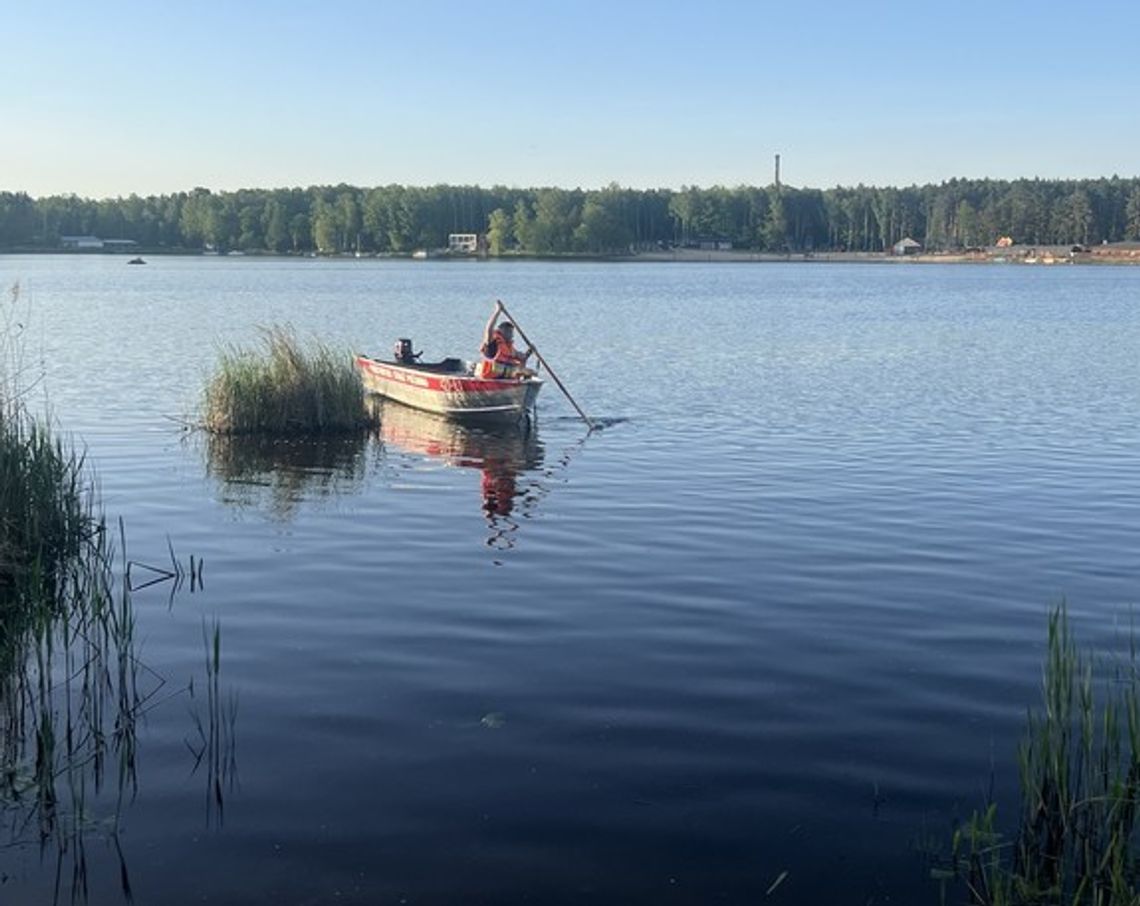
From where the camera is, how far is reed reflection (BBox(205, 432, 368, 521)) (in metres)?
16.6

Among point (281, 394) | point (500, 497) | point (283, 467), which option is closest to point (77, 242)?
point (281, 394)

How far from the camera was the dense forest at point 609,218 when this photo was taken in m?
181

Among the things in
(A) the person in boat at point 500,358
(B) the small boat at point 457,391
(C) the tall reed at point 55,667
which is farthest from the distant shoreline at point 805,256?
(C) the tall reed at point 55,667

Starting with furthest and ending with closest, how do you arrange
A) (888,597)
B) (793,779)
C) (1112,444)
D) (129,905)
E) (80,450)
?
(1112,444) < (80,450) < (888,597) < (793,779) < (129,905)

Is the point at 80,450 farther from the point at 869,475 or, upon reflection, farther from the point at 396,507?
the point at 869,475

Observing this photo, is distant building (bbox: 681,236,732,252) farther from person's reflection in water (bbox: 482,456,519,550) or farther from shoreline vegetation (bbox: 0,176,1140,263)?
person's reflection in water (bbox: 482,456,519,550)

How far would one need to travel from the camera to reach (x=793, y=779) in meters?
7.46

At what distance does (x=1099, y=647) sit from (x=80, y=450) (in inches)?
591

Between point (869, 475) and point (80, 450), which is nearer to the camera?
point (869, 475)

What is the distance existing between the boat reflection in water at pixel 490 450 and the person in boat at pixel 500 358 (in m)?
0.91

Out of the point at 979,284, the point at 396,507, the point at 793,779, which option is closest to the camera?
the point at 793,779

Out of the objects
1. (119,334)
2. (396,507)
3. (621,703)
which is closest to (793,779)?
(621,703)

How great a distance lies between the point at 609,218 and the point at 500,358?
508ft

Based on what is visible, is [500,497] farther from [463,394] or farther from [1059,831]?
[1059,831]
